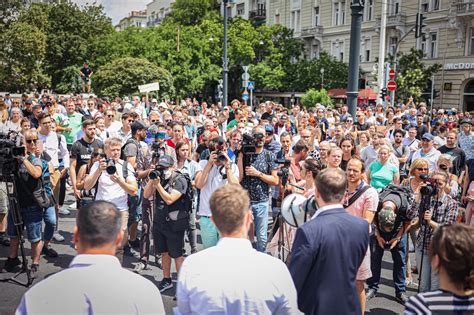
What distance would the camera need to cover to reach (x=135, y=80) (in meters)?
27.1

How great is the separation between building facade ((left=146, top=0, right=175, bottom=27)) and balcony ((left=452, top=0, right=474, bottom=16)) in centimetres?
5344

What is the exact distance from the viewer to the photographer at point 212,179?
17.5 feet

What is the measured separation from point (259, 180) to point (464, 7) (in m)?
31.9

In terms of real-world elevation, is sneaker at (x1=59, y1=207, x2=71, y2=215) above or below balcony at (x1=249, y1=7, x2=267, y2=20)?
below

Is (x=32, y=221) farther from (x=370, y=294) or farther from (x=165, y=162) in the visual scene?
(x=370, y=294)

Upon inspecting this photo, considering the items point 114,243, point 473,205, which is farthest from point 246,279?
point 473,205

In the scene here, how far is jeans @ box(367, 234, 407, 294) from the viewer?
540cm

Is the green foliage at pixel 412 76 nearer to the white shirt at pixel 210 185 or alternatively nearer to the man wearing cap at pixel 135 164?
the man wearing cap at pixel 135 164

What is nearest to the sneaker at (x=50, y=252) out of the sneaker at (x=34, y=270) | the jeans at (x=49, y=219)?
the jeans at (x=49, y=219)

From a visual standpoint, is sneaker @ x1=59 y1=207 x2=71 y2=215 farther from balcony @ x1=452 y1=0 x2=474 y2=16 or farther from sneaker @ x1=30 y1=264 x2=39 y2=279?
balcony @ x1=452 y1=0 x2=474 y2=16

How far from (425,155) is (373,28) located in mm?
33477

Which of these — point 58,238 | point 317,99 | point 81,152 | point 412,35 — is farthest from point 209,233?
point 412,35

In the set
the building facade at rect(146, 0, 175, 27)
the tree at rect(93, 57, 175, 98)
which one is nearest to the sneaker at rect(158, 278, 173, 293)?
the tree at rect(93, 57, 175, 98)

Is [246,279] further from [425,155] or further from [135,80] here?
[135,80]
